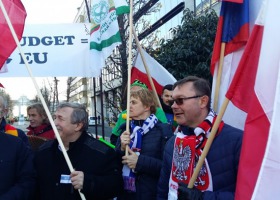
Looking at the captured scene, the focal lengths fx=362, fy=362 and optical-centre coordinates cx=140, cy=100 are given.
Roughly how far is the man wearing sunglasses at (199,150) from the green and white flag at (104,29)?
5.78 ft

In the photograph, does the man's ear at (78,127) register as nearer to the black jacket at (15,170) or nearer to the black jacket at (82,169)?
the black jacket at (82,169)

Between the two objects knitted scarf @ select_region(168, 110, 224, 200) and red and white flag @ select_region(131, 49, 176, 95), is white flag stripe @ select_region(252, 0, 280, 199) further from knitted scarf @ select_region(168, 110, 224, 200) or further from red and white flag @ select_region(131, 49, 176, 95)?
red and white flag @ select_region(131, 49, 176, 95)

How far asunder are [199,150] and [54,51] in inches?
144

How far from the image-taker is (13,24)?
338 cm

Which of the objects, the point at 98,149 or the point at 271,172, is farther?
the point at 98,149

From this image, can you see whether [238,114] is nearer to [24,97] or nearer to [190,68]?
[190,68]

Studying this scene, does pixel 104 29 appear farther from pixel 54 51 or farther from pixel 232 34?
pixel 232 34

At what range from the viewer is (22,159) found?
292 cm

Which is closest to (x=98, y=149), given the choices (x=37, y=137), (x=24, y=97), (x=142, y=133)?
(x=142, y=133)

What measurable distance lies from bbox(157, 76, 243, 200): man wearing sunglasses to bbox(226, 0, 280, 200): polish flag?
296mm

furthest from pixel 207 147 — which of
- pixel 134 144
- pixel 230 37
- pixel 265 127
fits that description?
pixel 230 37

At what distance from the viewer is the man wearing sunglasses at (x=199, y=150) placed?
2.26 m

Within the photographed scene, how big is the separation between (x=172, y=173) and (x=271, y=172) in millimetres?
823

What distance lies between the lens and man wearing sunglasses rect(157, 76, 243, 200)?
2.26m
